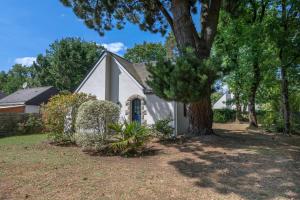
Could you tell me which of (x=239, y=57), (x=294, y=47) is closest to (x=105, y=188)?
(x=294, y=47)

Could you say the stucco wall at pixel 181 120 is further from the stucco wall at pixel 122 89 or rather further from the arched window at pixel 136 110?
the arched window at pixel 136 110

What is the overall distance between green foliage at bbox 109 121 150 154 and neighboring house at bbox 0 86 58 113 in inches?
838

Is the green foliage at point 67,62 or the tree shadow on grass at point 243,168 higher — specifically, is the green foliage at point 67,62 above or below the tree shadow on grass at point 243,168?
above

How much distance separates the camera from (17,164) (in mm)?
8234

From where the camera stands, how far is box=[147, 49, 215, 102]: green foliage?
898 centimetres

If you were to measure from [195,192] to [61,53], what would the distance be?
3792 centimetres

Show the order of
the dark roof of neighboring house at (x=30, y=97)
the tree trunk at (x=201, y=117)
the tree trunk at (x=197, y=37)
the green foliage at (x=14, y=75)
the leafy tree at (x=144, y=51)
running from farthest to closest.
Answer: the green foliage at (x=14, y=75)
the leafy tree at (x=144, y=51)
the dark roof of neighboring house at (x=30, y=97)
the tree trunk at (x=201, y=117)
the tree trunk at (x=197, y=37)

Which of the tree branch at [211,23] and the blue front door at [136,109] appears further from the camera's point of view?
the blue front door at [136,109]

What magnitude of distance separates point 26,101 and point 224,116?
2300cm

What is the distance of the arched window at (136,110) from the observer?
16.5 m

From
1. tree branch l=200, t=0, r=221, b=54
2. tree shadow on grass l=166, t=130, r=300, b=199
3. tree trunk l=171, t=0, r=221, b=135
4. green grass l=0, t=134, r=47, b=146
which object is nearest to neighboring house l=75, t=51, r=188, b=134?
tree trunk l=171, t=0, r=221, b=135

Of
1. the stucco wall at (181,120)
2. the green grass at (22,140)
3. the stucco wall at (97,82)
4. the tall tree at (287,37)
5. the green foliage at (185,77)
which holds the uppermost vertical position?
the tall tree at (287,37)

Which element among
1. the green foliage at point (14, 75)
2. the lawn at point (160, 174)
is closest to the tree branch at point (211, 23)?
the lawn at point (160, 174)

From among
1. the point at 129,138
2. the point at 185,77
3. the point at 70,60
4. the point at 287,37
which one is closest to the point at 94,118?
the point at 129,138
